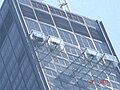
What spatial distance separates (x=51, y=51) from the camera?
159000mm

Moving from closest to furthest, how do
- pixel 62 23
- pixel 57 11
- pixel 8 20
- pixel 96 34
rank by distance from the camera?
1. pixel 8 20
2. pixel 62 23
3. pixel 57 11
4. pixel 96 34

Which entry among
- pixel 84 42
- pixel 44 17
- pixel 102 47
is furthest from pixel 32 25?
pixel 102 47

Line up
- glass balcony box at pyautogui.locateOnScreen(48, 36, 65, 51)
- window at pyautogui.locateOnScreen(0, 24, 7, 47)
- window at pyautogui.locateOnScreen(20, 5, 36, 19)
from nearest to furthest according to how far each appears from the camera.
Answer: glass balcony box at pyautogui.locateOnScreen(48, 36, 65, 51) → window at pyautogui.locateOnScreen(20, 5, 36, 19) → window at pyautogui.locateOnScreen(0, 24, 7, 47)

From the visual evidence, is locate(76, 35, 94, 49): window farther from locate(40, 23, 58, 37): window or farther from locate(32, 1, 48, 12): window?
locate(32, 1, 48, 12): window

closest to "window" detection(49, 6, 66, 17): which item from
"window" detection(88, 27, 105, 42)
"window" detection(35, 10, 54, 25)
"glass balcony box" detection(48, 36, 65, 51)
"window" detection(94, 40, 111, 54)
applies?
"window" detection(35, 10, 54, 25)

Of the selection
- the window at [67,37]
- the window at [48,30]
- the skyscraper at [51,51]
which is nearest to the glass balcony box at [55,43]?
the skyscraper at [51,51]


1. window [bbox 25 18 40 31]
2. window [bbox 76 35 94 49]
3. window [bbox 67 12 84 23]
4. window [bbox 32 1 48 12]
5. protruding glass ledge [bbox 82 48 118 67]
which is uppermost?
window [bbox 32 1 48 12]

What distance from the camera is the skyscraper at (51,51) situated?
155000 mm

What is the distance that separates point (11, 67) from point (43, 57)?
36.5 feet

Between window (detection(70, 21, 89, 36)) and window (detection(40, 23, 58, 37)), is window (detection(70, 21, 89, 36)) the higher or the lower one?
the higher one

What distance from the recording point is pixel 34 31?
522 ft

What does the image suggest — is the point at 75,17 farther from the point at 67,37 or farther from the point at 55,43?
the point at 55,43

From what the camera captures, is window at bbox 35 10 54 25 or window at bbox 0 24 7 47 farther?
window at bbox 0 24 7 47

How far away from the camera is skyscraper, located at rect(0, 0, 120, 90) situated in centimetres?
15500
